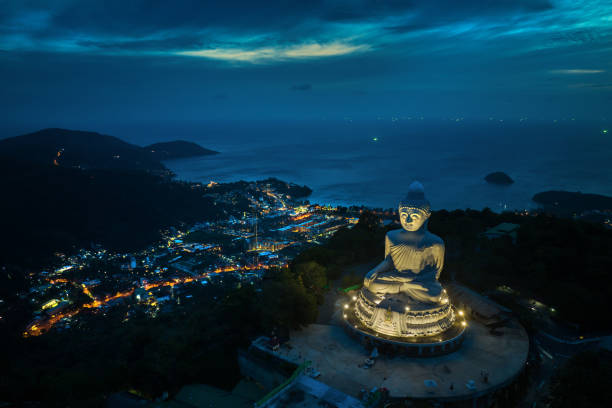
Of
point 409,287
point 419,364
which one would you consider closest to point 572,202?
point 409,287

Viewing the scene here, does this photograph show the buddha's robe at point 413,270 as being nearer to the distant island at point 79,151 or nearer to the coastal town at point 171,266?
the coastal town at point 171,266

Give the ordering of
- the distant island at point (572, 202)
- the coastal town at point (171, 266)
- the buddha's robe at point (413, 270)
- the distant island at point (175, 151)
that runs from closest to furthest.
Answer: the buddha's robe at point (413, 270) < the coastal town at point (171, 266) < the distant island at point (572, 202) < the distant island at point (175, 151)

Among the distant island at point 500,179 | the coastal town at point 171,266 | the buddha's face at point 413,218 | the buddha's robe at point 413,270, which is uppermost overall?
the buddha's face at point 413,218

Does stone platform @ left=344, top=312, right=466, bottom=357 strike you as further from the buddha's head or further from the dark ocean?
the dark ocean

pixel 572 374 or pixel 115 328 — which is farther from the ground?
pixel 572 374

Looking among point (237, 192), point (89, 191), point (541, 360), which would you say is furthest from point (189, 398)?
point (237, 192)

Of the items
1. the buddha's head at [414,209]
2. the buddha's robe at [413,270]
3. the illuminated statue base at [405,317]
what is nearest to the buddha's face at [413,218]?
the buddha's head at [414,209]

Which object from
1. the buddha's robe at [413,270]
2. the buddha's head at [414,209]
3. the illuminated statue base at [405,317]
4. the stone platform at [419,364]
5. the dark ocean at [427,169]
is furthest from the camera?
the dark ocean at [427,169]

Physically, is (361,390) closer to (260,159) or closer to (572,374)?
(572,374)

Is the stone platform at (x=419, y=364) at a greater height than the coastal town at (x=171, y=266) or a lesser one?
greater
